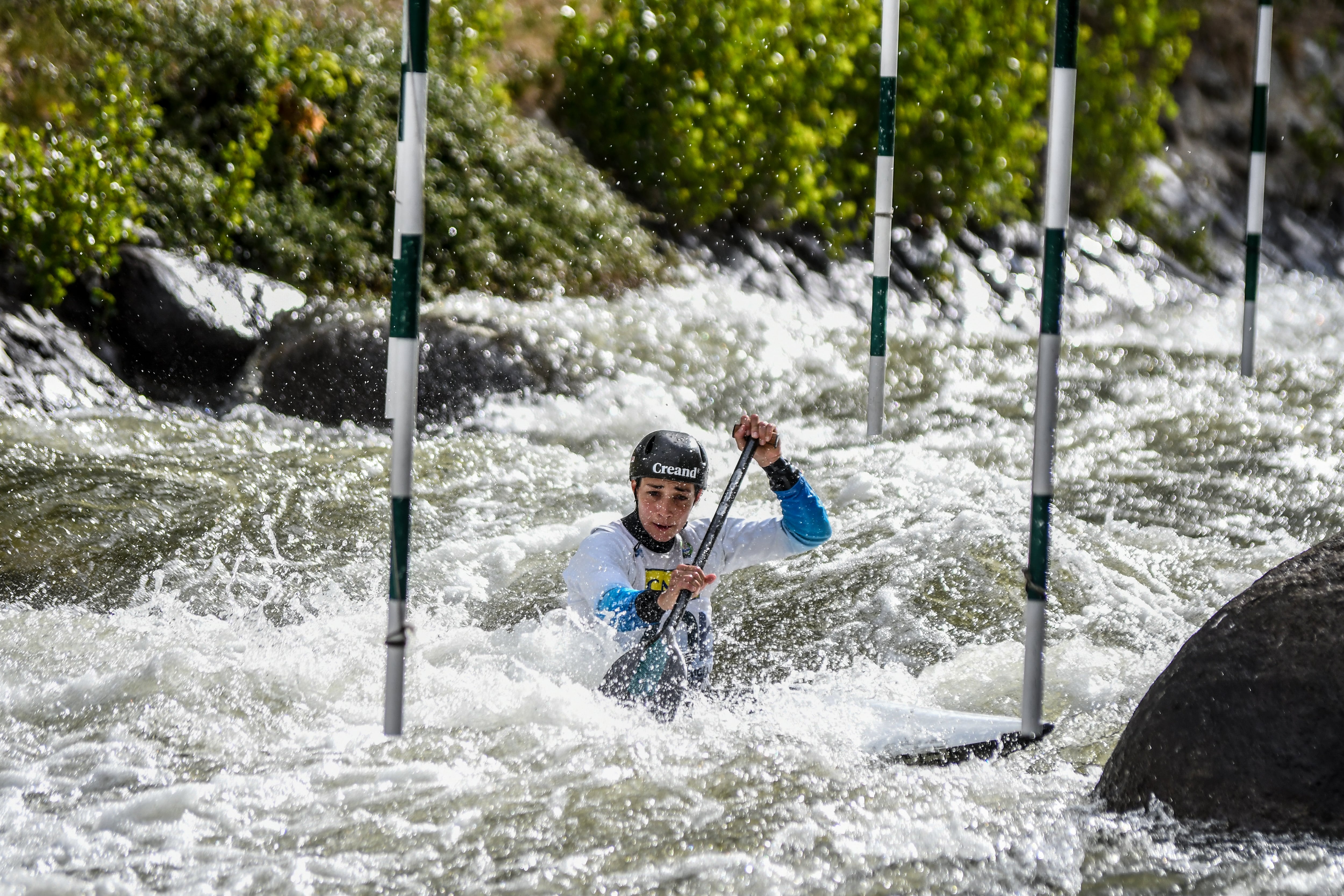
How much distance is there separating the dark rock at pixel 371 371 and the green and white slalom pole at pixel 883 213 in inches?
112

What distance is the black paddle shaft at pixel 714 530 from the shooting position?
12.8 ft

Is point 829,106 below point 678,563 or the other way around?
the other way around

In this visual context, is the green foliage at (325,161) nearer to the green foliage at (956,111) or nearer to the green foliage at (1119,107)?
the green foliage at (956,111)

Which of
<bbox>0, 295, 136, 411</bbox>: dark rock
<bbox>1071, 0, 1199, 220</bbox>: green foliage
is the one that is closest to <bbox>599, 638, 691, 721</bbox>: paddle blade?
<bbox>0, 295, 136, 411</bbox>: dark rock

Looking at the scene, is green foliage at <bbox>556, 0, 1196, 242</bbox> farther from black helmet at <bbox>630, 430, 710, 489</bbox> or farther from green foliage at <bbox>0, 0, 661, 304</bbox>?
black helmet at <bbox>630, 430, 710, 489</bbox>

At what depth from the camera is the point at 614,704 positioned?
4.08 metres

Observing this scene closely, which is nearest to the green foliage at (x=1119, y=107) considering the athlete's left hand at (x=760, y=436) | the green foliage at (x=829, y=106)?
the green foliage at (x=829, y=106)

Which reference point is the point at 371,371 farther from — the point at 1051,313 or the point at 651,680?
the point at 1051,313

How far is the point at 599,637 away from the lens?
4.23 metres

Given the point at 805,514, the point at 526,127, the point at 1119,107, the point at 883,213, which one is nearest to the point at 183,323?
the point at 526,127

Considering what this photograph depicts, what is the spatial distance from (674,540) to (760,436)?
0.47 metres

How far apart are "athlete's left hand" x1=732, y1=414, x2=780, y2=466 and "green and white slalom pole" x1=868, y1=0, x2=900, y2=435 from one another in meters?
1.03

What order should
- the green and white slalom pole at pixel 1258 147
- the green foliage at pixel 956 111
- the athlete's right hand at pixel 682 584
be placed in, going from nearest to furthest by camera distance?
the athlete's right hand at pixel 682 584
the green and white slalom pole at pixel 1258 147
the green foliage at pixel 956 111

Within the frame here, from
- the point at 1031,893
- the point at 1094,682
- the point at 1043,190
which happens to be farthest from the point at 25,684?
the point at 1043,190
